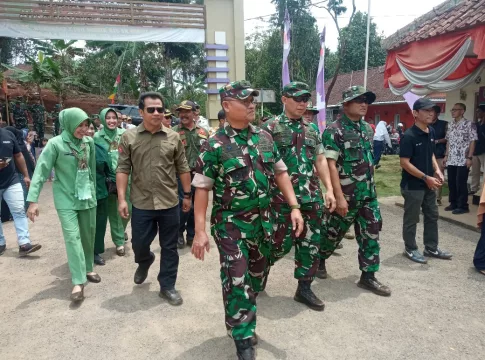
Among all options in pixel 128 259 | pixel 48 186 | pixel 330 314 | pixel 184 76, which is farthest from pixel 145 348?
pixel 184 76

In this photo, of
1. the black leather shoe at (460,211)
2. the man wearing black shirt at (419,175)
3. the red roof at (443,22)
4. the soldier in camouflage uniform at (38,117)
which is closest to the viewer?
the man wearing black shirt at (419,175)

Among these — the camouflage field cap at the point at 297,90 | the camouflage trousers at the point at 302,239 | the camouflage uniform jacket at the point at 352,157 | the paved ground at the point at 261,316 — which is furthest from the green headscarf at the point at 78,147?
the camouflage uniform jacket at the point at 352,157

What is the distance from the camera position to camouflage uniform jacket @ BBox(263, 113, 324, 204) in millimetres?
3260

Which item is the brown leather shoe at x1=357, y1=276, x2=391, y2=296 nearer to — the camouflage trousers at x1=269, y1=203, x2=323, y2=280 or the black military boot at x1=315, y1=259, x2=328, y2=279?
the black military boot at x1=315, y1=259, x2=328, y2=279

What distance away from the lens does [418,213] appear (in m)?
4.25

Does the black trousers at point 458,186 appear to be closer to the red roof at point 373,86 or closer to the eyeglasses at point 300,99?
the eyeglasses at point 300,99

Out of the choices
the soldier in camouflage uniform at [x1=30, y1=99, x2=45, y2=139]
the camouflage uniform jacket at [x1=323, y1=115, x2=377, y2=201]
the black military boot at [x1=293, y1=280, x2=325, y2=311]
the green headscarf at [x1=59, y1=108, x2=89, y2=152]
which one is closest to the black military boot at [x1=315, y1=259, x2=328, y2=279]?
the black military boot at [x1=293, y1=280, x2=325, y2=311]

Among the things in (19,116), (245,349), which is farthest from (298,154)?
(19,116)

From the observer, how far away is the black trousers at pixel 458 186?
635cm

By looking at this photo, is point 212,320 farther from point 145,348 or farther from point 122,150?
point 122,150

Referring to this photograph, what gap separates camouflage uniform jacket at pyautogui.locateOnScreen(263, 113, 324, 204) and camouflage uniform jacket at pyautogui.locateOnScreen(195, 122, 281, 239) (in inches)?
25.5

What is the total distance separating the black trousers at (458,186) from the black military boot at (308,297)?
435 centimetres

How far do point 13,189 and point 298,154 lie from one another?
12.8 feet

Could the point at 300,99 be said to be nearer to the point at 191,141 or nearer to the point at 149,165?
the point at 149,165
